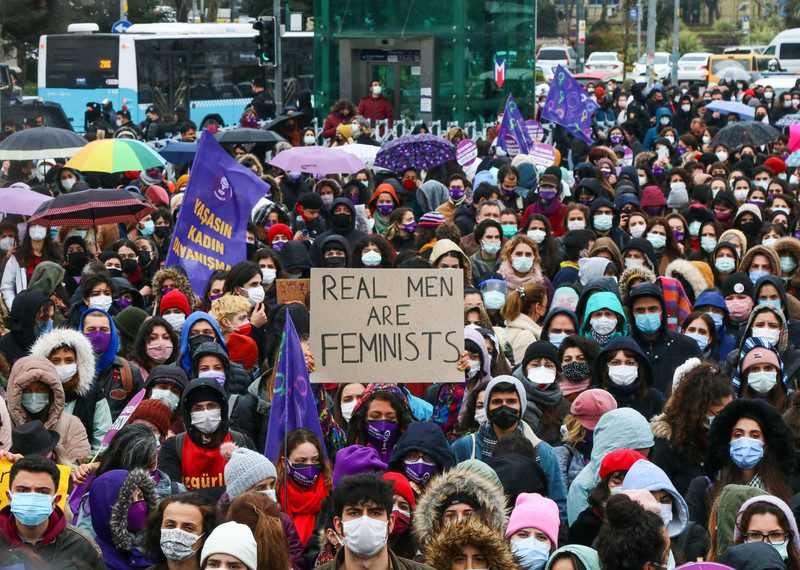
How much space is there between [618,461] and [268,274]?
5168 mm

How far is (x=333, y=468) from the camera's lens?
7414 millimetres

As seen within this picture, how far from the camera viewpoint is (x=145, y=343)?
9445 millimetres

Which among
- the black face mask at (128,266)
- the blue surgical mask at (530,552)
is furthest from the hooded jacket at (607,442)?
the black face mask at (128,266)

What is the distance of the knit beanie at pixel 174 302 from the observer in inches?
408

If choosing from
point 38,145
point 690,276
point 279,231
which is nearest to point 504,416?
point 690,276

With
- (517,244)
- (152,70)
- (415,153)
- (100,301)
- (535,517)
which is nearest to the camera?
(535,517)

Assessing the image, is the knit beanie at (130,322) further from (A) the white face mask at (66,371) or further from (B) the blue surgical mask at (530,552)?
(B) the blue surgical mask at (530,552)

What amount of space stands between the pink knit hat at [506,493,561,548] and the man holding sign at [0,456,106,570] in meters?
1.59

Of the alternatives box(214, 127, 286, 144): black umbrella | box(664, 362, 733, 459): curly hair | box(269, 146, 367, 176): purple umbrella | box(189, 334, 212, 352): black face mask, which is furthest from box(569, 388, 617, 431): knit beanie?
box(214, 127, 286, 144): black umbrella

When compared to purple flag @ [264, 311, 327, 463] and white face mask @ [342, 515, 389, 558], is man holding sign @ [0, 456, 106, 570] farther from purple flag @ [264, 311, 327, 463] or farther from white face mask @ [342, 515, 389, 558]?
purple flag @ [264, 311, 327, 463]

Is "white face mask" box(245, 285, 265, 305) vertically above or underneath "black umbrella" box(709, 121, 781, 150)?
underneath

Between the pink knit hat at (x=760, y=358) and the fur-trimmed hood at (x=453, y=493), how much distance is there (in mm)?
2450

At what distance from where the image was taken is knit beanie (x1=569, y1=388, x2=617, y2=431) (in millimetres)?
7840

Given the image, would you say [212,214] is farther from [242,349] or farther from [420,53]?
[420,53]
